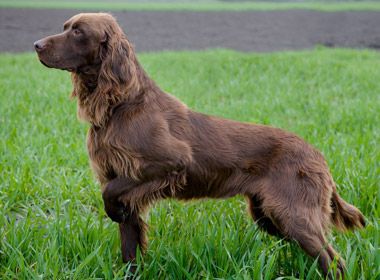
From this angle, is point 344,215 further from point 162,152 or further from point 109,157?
point 109,157

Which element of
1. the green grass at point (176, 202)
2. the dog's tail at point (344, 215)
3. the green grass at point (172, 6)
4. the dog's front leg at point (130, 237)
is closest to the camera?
the green grass at point (176, 202)

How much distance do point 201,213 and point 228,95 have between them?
5.05 m

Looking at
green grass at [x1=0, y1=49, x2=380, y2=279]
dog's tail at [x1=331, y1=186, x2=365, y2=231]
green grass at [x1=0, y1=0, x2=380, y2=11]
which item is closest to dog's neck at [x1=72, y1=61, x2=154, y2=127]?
green grass at [x1=0, y1=49, x2=380, y2=279]

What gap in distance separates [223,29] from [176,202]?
18805 millimetres

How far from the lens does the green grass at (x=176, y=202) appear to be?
264cm

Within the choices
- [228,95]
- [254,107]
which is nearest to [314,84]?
[228,95]

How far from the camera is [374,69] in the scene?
10070 mm

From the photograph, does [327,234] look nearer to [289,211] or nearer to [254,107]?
[289,211]

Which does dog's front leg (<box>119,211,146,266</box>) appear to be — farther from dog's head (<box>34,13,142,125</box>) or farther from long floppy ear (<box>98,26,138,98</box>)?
long floppy ear (<box>98,26,138,98</box>)

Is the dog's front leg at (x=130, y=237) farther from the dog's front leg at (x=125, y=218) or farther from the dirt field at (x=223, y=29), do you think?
the dirt field at (x=223, y=29)

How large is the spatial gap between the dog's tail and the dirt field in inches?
514

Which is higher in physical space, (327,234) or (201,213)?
(327,234)

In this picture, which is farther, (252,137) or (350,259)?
(252,137)

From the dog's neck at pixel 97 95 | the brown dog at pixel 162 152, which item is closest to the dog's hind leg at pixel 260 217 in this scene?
the brown dog at pixel 162 152
